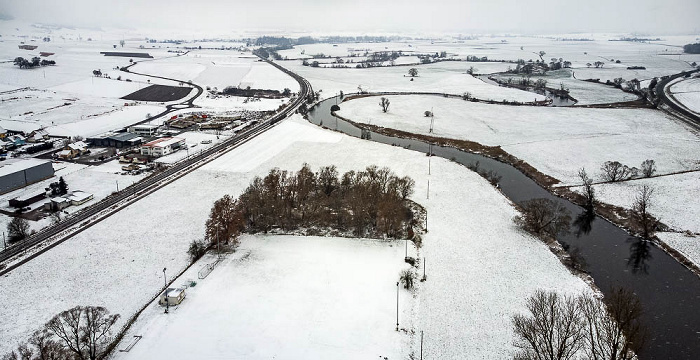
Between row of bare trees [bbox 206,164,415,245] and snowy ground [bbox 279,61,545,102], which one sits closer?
row of bare trees [bbox 206,164,415,245]

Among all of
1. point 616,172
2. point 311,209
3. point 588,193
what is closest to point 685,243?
point 588,193

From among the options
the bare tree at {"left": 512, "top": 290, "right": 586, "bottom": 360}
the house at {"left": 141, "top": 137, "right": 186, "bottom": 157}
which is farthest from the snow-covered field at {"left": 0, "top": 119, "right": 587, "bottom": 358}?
the house at {"left": 141, "top": 137, "right": 186, "bottom": 157}

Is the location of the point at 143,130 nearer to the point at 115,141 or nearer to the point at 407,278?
the point at 115,141

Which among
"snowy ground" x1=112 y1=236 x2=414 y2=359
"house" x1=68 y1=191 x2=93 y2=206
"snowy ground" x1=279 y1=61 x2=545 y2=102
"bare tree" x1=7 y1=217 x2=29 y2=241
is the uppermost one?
"snowy ground" x1=279 y1=61 x2=545 y2=102

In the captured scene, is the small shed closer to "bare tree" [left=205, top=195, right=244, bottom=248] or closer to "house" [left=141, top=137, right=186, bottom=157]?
"house" [left=141, top=137, right=186, bottom=157]

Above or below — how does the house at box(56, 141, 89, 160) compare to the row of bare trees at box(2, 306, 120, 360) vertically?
above

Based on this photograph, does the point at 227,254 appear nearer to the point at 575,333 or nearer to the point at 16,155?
the point at 575,333
